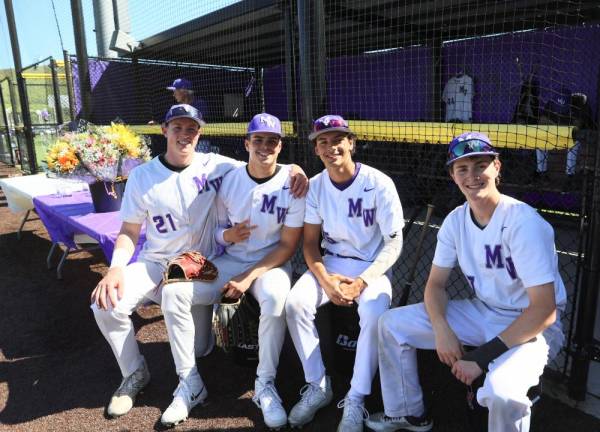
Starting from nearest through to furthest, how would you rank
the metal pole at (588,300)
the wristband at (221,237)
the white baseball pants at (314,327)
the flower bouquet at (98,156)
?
the metal pole at (588,300) → the white baseball pants at (314,327) → the wristband at (221,237) → the flower bouquet at (98,156)

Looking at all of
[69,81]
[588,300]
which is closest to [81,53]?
[69,81]

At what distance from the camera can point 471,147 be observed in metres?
2.01

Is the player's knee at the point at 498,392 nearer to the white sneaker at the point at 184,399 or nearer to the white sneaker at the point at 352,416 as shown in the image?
the white sneaker at the point at 352,416

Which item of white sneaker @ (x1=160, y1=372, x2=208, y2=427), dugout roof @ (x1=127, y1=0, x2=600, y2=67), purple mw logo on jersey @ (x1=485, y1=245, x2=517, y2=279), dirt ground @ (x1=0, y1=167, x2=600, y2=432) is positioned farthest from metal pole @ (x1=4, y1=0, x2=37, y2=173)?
purple mw logo on jersey @ (x1=485, y1=245, x2=517, y2=279)

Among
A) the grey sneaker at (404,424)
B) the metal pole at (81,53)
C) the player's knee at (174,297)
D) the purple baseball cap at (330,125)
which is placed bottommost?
the grey sneaker at (404,424)

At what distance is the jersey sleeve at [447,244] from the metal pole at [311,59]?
1.51 metres

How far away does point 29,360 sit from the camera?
319 cm

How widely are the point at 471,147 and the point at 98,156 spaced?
3.07 m

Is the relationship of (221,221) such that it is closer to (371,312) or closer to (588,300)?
(371,312)

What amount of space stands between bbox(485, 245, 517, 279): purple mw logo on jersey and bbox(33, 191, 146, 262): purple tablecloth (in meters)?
2.31

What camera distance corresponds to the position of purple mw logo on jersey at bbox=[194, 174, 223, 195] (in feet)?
9.55

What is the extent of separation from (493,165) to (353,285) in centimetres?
91

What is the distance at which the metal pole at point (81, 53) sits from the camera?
6598 millimetres

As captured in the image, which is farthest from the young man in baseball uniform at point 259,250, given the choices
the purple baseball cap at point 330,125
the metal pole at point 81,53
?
the metal pole at point 81,53
